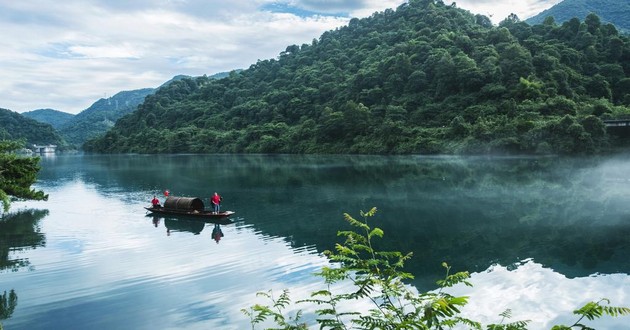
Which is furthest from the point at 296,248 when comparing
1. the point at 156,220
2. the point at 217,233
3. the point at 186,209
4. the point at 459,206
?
the point at 459,206

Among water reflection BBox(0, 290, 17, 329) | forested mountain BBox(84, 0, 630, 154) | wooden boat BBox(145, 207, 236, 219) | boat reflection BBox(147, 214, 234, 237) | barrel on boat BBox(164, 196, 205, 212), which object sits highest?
forested mountain BBox(84, 0, 630, 154)

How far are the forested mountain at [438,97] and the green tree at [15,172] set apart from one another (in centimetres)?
7064

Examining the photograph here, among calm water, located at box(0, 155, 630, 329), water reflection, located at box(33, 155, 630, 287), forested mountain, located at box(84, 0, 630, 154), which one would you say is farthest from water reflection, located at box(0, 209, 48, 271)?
forested mountain, located at box(84, 0, 630, 154)

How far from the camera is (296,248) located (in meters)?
25.5

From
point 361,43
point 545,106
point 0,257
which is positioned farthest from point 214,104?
point 0,257

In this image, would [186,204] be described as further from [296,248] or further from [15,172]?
[296,248]

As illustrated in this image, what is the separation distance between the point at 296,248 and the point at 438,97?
88.7m

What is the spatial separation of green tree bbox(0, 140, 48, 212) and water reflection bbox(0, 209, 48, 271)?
7.27 ft

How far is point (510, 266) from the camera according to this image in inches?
818

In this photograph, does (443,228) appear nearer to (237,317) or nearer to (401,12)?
(237,317)

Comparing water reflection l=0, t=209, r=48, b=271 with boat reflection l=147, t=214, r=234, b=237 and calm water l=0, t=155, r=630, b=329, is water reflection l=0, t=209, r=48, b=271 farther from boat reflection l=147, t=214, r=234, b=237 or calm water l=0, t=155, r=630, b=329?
boat reflection l=147, t=214, r=234, b=237

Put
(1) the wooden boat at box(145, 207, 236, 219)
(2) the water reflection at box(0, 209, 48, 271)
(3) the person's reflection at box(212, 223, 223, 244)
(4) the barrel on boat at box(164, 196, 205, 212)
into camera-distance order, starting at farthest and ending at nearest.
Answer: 1. (4) the barrel on boat at box(164, 196, 205, 212)
2. (1) the wooden boat at box(145, 207, 236, 219)
3. (3) the person's reflection at box(212, 223, 223, 244)
4. (2) the water reflection at box(0, 209, 48, 271)

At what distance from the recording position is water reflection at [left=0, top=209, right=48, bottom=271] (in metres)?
24.3

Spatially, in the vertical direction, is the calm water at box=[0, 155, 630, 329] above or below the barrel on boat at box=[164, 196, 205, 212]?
below
